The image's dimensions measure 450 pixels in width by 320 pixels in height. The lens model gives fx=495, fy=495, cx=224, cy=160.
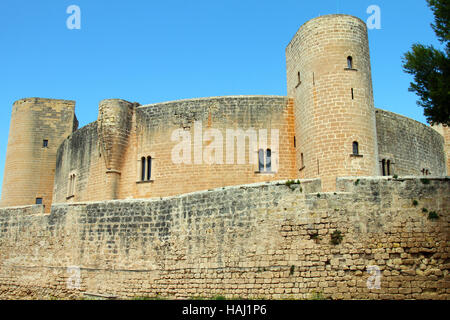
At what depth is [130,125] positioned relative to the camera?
24.8m

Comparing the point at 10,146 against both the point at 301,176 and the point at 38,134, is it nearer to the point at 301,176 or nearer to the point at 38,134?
the point at 38,134

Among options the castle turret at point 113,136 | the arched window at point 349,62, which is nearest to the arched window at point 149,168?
the castle turret at point 113,136

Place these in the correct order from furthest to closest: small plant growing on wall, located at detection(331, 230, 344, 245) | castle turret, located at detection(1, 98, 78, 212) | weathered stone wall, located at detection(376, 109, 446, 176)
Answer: castle turret, located at detection(1, 98, 78, 212)
weathered stone wall, located at detection(376, 109, 446, 176)
small plant growing on wall, located at detection(331, 230, 344, 245)

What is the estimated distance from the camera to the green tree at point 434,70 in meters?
13.6

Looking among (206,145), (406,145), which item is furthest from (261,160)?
(406,145)

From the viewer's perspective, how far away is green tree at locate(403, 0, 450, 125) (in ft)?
44.7

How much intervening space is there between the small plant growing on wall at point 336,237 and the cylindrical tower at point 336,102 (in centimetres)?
698

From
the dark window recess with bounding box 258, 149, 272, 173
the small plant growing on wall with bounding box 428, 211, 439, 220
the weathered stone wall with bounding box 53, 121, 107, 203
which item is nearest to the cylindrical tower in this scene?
the dark window recess with bounding box 258, 149, 272, 173

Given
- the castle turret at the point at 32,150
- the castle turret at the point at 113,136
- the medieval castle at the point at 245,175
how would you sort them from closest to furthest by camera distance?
the medieval castle at the point at 245,175, the castle turret at the point at 113,136, the castle turret at the point at 32,150

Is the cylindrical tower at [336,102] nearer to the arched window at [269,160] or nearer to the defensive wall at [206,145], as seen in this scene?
the arched window at [269,160]

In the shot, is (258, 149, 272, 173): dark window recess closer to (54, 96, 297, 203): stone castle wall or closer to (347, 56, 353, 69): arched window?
(54, 96, 297, 203): stone castle wall

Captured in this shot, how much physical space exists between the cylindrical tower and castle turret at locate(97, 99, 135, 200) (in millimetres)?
8864
